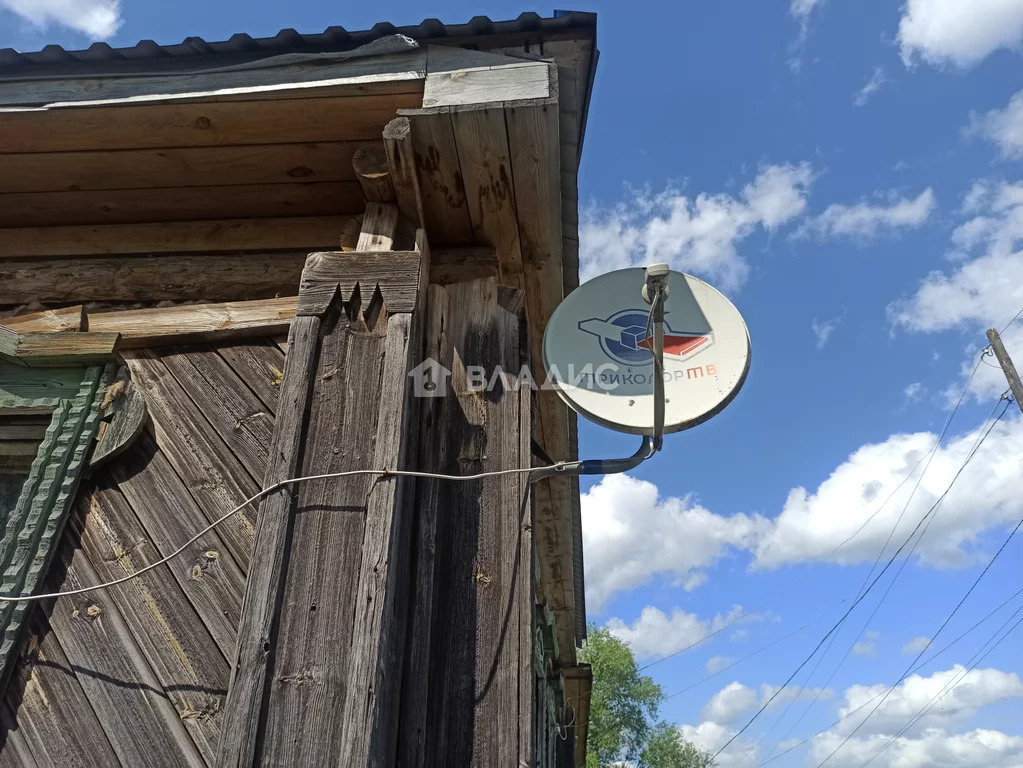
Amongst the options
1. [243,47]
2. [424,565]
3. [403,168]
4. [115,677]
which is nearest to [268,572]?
[424,565]

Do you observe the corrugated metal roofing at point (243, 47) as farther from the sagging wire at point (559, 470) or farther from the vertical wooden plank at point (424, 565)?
the sagging wire at point (559, 470)

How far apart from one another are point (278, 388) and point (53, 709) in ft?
3.80

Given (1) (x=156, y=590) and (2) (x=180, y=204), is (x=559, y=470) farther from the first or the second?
(2) (x=180, y=204)

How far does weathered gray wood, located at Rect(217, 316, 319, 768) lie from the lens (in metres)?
1.61

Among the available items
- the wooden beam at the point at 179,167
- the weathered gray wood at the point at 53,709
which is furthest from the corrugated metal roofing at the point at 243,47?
the weathered gray wood at the point at 53,709

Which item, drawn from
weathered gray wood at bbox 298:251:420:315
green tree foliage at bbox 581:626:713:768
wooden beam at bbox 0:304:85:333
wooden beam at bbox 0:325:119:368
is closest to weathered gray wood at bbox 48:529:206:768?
wooden beam at bbox 0:325:119:368

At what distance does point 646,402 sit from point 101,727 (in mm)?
1908

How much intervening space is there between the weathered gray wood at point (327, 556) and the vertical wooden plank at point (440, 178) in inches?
27.1

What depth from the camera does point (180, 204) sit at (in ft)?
10.0

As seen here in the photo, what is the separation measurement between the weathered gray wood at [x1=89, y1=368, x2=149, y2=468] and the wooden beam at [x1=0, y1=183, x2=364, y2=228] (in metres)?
0.88

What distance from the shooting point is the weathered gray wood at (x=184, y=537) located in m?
2.07

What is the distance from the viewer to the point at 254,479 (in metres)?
2.30

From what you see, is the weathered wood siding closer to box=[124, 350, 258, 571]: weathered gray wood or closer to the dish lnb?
box=[124, 350, 258, 571]: weathered gray wood

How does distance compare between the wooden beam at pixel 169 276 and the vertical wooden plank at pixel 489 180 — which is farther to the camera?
the wooden beam at pixel 169 276
